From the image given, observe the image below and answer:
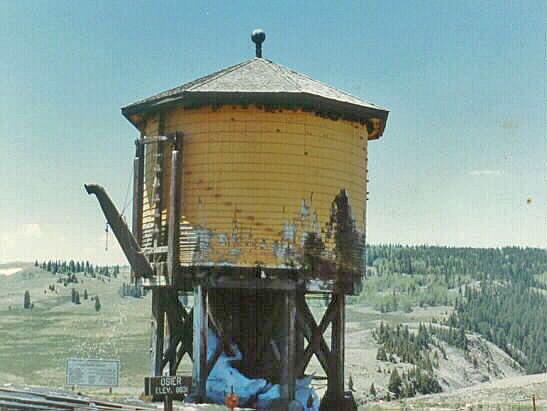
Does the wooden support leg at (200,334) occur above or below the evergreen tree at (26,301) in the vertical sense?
above

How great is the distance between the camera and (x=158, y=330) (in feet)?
68.3

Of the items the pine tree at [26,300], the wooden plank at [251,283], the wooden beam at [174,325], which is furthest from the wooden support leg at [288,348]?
the pine tree at [26,300]

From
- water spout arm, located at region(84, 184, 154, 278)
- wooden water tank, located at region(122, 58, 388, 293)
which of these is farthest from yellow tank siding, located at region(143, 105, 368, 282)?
water spout arm, located at region(84, 184, 154, 278)

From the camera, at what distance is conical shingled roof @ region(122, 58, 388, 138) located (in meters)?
18.9

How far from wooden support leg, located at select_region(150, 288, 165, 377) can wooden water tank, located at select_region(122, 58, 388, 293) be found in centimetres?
160

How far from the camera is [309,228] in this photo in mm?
19078

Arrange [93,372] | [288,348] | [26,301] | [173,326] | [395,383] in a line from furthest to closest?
[26,301] → [395,383] → [173,326] → [288,348] → [93,372]

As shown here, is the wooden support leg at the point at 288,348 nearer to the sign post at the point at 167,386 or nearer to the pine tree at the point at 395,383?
the sign post at the point at 167,386

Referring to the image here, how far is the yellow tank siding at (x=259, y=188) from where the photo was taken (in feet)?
61.5

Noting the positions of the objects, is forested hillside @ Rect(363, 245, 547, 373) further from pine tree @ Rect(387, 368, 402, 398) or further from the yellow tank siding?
the yellow tank siding

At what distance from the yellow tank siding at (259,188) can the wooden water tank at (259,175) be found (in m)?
0.02

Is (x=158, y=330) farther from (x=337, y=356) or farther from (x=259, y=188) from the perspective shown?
(x=259, y=188)

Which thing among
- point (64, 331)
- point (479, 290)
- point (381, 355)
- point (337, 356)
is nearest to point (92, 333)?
point (64, 331)

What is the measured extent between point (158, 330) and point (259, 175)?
446cm
